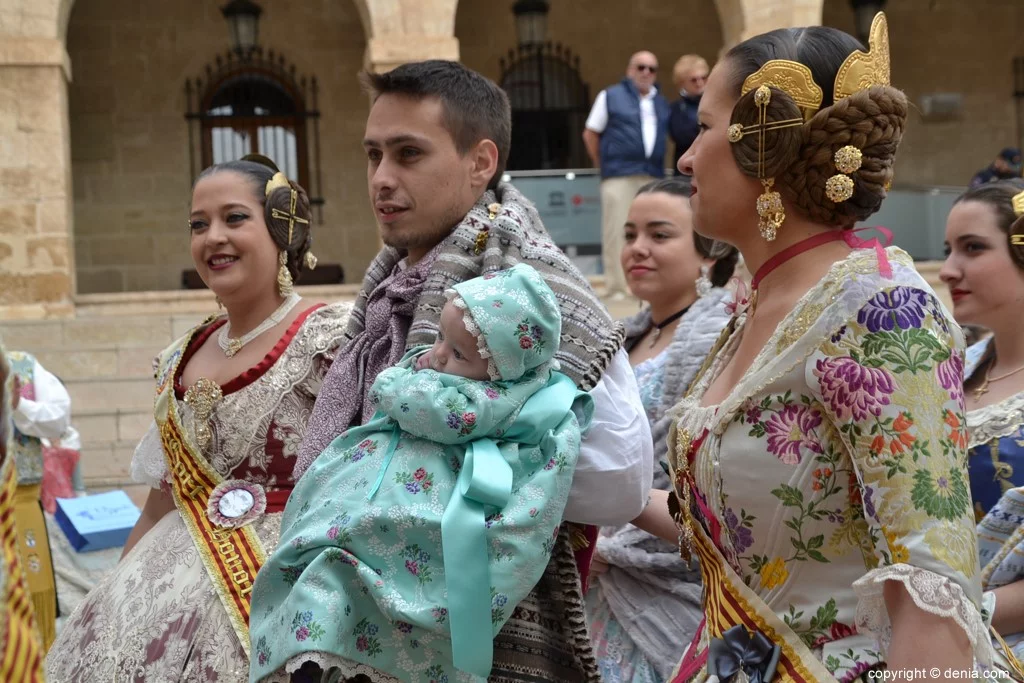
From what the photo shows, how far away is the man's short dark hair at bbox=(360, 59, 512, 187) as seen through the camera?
2.80 meters

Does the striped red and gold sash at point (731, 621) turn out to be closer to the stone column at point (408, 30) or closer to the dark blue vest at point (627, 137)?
the dark blue vest at point (627, 137)

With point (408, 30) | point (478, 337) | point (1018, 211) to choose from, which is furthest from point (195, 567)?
point (408, 30)

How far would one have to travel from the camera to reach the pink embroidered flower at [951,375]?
1829 millimetres

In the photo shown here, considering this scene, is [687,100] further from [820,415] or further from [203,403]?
[820,415]

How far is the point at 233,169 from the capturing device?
145 inches

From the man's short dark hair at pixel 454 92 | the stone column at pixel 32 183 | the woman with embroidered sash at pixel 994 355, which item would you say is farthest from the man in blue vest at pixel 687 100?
the man's short dark hair at pixel 454 92

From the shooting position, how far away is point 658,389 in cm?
380

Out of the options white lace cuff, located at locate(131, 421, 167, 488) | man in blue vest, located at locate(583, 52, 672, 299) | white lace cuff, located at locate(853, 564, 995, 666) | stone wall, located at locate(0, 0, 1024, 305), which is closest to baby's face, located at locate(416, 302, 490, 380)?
white lace cuff, located at locate(853, 564, 995, 666)

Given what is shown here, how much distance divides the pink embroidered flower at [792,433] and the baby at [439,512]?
1.59 feet

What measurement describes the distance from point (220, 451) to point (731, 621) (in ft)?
5.77

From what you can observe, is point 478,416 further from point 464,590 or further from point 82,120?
point 82,120

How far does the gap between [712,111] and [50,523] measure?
6.69 m

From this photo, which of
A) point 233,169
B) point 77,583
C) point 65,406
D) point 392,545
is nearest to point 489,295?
point 392,545

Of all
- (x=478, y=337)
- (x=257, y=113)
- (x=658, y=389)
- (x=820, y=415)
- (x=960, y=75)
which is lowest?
(x=658, y=389)
